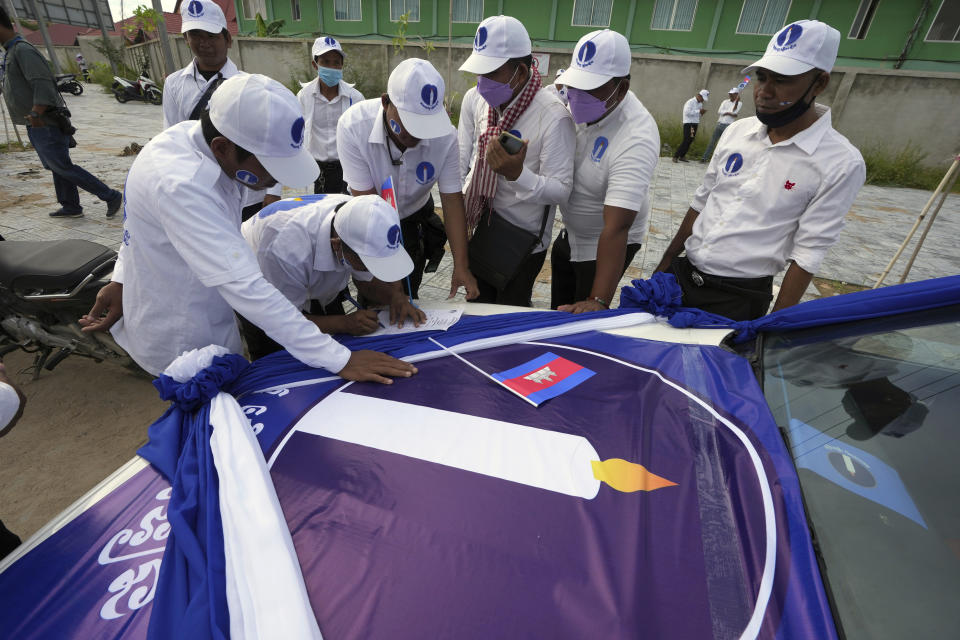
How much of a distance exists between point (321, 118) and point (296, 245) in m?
2.37

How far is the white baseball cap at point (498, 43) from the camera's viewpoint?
171 centimetres

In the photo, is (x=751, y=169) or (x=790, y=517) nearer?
(x=790, y=517)

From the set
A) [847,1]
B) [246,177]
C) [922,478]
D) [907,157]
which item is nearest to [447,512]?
[922,478]

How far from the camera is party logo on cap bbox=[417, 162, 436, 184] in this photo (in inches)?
80.4

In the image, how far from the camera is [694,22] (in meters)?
12.8

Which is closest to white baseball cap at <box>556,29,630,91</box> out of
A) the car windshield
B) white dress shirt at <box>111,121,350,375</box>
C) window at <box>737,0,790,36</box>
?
the car windshield

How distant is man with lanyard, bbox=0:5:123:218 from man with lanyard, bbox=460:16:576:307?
3884mm

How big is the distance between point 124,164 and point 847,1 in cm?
1609

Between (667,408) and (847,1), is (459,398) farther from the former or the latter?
(847,1)

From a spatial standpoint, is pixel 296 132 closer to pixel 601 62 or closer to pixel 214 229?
pixel 214 229

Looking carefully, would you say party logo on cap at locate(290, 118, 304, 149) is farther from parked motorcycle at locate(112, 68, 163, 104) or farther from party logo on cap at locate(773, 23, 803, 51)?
parked motorcycle at locate(112, 68, 163, 104)

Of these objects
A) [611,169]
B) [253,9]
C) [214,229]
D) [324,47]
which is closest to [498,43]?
[611,169]

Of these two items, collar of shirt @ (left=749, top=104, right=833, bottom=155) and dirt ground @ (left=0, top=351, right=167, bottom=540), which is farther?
dirt ground @ (left=0, top=351, right=167, bottom=540)

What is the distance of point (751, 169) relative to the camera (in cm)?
167
